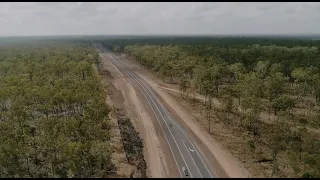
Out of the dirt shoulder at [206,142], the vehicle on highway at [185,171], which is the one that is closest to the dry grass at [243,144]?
the dirt shoulder at [206,142]

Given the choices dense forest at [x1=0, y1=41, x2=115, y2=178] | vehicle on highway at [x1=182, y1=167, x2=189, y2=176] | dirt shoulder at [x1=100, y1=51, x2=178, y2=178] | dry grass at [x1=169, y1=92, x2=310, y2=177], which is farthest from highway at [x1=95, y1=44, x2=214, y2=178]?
dense forest at [x1=0, y1=41, x2=115, y2=178]

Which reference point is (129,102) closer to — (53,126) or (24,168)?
(53,126)

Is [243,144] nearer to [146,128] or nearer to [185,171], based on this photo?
[185,171]

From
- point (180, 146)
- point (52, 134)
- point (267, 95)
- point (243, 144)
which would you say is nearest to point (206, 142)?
point (180, 146)

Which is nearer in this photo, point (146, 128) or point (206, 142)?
point (206, 142)

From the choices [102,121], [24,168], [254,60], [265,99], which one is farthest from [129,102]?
[254,60]

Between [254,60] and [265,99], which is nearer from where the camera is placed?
[265,99]

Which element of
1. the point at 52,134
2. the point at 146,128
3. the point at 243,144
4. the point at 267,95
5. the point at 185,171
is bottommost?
the point at 185,171
